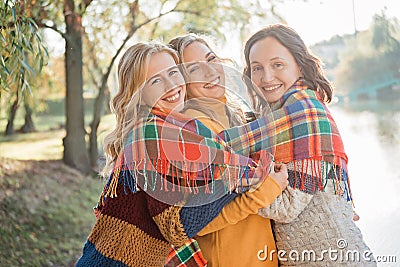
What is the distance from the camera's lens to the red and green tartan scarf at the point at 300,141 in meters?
1.27

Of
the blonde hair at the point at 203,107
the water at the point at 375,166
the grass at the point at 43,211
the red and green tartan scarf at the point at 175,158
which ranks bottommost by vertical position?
the grass at the point at 43,211

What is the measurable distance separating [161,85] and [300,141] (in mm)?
371

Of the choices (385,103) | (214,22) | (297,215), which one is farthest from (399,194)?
(214,22)

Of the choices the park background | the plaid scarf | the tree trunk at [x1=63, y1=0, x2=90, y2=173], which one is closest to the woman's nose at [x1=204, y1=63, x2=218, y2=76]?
the park background

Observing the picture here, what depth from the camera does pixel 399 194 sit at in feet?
8.59

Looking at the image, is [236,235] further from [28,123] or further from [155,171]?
[28,123]

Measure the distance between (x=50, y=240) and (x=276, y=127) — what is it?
8.54 ft

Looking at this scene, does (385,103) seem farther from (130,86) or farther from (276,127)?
(130,86)

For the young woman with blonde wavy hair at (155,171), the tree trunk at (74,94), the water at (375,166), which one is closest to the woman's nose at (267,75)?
the young woman with blonde wavy hair at (155,171)

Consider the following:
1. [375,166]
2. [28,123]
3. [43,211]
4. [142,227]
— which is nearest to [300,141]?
[142,227]

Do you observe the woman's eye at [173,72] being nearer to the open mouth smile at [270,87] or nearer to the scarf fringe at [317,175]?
the open mouth smile at [270,87]

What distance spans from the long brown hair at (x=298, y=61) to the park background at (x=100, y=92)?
0.22 m

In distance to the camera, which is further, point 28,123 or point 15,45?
point 28,123

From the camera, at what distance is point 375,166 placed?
279 cm
